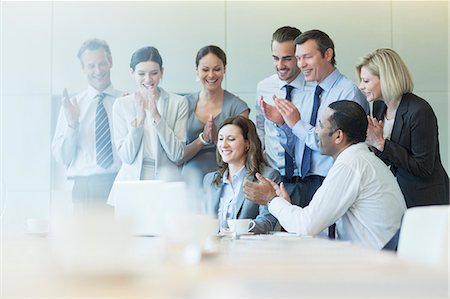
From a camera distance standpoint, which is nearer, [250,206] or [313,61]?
[250,206]

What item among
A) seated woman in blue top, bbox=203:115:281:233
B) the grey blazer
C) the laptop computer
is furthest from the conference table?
seated woman in blue top, bbox=203:115:281:233

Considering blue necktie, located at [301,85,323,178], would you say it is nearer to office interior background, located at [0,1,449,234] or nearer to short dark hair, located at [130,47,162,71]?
office interior background, located at [0,1,449,234]

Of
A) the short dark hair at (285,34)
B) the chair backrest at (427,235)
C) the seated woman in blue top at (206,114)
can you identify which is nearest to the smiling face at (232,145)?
the seated woman in blue top at (206,114)

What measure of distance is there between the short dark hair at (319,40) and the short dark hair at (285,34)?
0.14 ft

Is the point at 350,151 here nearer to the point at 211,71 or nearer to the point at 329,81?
the point at 329,81

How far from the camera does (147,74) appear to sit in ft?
17.7

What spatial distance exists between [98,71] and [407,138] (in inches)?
77.6

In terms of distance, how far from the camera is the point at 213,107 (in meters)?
5.37

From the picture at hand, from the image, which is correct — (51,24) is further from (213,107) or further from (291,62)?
(291,62)

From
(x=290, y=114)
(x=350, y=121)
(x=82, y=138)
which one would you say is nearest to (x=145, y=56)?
(x=82, y=138)

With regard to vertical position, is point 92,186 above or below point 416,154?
Answer: below

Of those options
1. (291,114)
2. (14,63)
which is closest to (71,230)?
(291,114)

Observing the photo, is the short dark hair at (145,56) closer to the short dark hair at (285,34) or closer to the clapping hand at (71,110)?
the clapping hand at (71,110)

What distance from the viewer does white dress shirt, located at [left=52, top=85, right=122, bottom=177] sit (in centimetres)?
539
